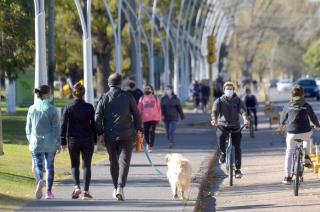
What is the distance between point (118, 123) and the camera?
1458 centimetres

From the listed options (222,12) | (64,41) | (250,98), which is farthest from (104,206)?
(222,12)

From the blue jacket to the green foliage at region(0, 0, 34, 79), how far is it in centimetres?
1068

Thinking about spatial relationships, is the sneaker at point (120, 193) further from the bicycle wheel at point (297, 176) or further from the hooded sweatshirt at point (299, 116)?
the hooded sweatshirt at point (299, 116)

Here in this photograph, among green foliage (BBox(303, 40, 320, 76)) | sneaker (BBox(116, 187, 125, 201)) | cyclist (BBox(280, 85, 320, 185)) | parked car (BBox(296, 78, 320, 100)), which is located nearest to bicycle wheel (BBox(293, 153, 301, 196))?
cyclist (BBox(280, 85, 320, 185))

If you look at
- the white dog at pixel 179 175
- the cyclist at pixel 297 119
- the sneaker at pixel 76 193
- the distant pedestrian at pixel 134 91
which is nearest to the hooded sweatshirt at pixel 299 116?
the cyclist at pixel 297 119

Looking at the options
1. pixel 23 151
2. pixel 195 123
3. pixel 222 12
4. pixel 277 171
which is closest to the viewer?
pixel 277 171

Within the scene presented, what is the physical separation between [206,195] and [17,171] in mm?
3865

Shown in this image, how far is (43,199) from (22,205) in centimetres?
80

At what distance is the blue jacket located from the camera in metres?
14.5

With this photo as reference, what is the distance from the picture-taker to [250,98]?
111 ft

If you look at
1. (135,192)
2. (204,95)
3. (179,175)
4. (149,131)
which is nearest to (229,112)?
(135,192)

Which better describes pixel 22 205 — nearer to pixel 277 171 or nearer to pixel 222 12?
pixel 277 171

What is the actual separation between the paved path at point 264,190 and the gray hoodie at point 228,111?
115 cm

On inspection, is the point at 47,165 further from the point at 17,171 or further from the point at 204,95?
the point at 204,95
